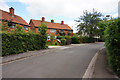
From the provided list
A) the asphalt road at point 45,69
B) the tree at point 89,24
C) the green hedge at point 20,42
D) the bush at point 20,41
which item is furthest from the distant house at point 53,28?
the asphalt road at point 45,69

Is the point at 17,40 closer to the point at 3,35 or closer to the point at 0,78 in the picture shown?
the point at 3,35

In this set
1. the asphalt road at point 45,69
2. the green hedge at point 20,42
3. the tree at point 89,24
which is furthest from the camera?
the tree at point 89,24

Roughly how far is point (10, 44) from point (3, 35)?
3.24ft

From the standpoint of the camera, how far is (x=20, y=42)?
27.8 ft

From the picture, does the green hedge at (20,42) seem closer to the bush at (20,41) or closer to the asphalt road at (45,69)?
the bush at (20,41)

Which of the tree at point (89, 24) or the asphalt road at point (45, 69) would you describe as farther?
the tree at point (89, 24)

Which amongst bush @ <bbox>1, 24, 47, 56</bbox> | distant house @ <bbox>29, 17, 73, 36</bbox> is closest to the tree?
distant house @ <bbox>29, 17, 73, 36</bbox>

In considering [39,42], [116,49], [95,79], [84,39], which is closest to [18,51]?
[39,42]

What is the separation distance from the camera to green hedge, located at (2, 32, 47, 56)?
712 cm

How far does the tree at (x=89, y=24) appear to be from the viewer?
30078 millimetres

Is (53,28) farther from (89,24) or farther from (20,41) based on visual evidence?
(20,41)

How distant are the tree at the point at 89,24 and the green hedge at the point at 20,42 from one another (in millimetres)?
23093

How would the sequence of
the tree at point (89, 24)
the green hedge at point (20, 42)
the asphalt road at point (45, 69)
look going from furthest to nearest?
1. the tree at point (89, 24)
2. the green hedge at point (20, 42)
3. the asphalt road at point (45, 69)

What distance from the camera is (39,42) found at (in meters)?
11.3
